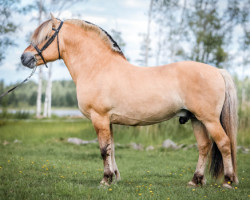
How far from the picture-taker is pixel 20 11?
2034cm

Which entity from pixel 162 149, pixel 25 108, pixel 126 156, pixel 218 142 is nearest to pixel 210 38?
pixel 162 149

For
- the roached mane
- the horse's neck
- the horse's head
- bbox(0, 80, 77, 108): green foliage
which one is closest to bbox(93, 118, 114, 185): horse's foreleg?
the horse's neck

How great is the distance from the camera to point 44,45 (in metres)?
4.98

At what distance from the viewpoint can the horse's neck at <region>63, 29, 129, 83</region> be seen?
Answer: 4.89 m

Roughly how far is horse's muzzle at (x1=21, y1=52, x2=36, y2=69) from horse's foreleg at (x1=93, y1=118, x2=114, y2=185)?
5.54 ft

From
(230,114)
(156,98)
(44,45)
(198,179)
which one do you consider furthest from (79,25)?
(198,179)

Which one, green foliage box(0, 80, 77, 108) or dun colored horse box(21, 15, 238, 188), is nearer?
dun colored horse box(21, 15, 238, 188)

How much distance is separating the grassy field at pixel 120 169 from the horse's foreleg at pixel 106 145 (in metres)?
0.22

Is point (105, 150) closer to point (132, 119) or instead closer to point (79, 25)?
point (132, 119)

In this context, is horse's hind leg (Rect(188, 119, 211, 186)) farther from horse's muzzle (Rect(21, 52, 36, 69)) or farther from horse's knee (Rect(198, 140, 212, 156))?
horse's muzzle (Rect(21, 52, 36, 69))

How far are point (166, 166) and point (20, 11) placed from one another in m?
17.9

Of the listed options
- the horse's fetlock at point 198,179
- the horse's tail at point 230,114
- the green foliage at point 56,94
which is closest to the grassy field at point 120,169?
the horse's fetlock at point 198,179

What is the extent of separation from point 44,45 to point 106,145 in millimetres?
2166

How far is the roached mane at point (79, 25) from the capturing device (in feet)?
16.2
